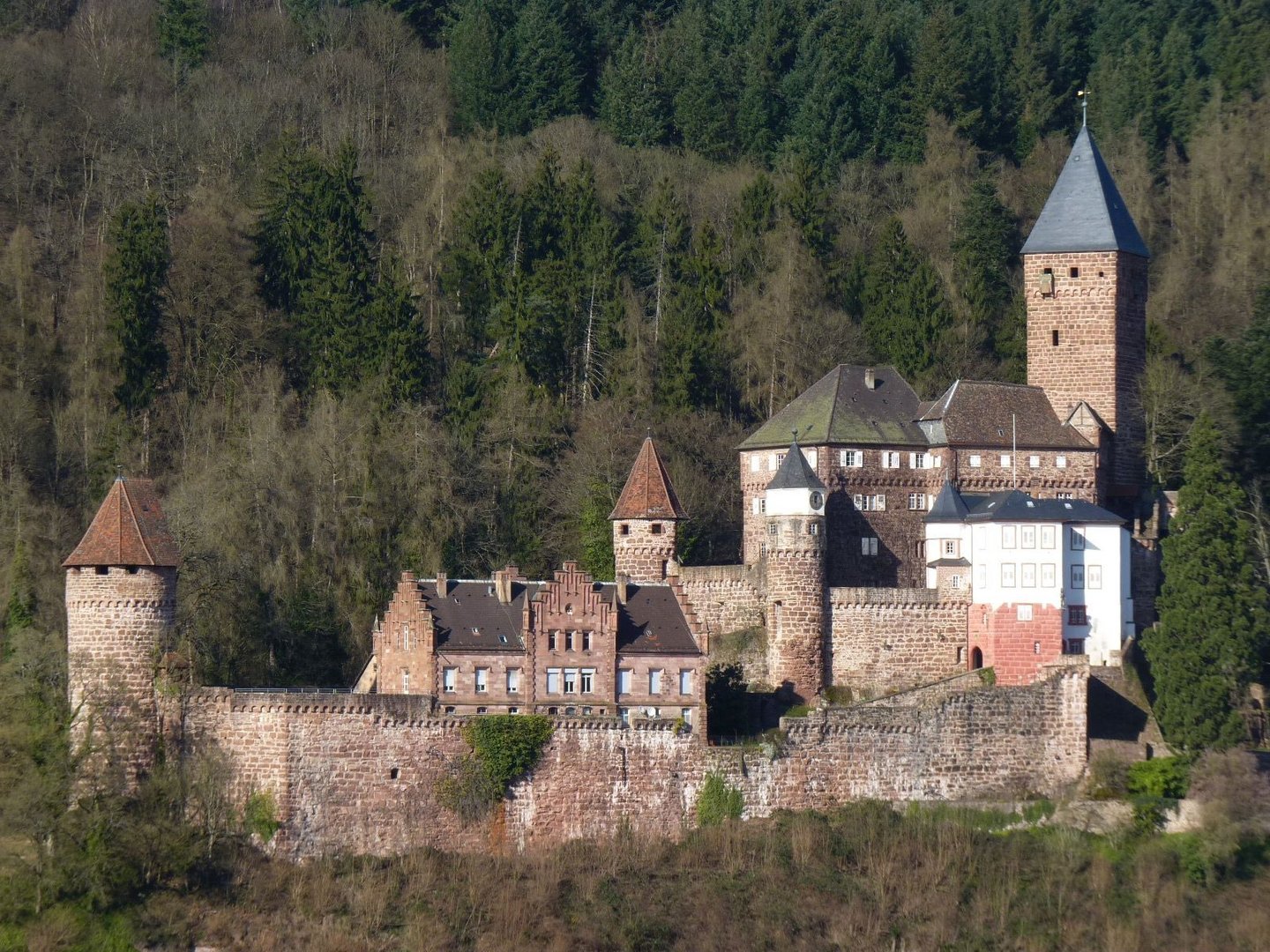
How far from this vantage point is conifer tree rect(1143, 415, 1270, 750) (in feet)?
184

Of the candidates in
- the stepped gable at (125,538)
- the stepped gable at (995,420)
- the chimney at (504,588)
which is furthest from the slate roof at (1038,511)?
the stepped gable at (125,538)

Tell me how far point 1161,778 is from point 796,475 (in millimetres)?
11276

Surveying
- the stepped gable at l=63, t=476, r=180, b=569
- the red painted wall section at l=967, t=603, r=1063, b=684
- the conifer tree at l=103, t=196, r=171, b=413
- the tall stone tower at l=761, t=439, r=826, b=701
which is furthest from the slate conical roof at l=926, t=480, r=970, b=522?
the conifer tree at l=103, t=196, r=171, b=413

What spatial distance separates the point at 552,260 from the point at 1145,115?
2228 cm

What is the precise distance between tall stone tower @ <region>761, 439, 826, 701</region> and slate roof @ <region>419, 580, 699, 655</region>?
3265 millimetres

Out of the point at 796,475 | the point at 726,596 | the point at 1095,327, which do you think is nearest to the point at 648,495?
the point at 726,596

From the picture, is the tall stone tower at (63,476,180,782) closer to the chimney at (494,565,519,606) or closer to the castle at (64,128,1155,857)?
the castle at (64,128,1155,857)

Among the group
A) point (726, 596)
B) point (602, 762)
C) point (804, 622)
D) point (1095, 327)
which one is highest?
point (1095, 327)

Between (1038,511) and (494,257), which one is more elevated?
(494,257)

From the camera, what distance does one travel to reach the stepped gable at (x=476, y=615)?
56.5 m

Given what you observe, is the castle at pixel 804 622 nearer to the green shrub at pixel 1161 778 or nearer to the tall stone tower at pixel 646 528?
the tall stone tower at pixel 646 528

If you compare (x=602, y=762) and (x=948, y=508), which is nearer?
(x=602, y=762)

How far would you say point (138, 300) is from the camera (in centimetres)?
6919

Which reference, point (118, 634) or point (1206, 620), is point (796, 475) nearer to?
point (1206, 620)
